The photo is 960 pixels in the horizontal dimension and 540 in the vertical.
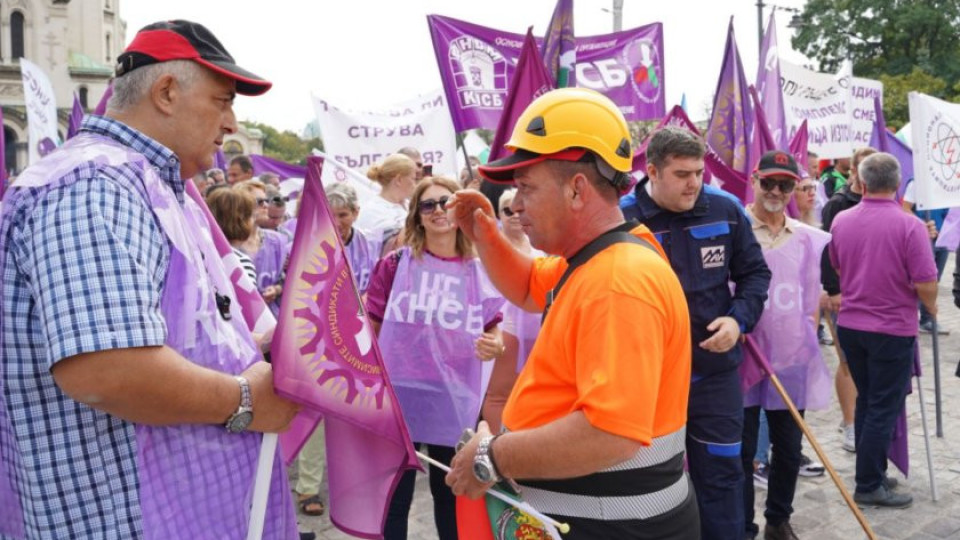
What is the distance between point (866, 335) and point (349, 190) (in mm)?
3651

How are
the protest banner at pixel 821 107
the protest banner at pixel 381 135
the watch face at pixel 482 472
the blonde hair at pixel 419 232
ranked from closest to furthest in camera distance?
1. the watch face at pixel 482 472
2. the blonde hair at pixel 419 232
3. the protest banner at pixel 381 135
4. the protest banner at pixel 821 107

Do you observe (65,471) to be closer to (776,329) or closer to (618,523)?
(618,523)

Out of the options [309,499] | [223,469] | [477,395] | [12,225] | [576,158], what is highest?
[576,158]

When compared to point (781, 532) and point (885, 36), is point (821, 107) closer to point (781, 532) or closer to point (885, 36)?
point (781, 532)

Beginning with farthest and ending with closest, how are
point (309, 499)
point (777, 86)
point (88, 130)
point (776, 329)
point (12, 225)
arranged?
point (777, 86) → point (309, 499) → point (776, 329) → point (88, 130) → point (12, 225)

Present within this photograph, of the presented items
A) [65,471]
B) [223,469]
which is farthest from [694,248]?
[65,471]

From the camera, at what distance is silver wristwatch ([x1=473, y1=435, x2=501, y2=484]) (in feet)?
6.91

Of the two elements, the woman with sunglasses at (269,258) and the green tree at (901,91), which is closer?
the woman with sunglasses at (269,258)

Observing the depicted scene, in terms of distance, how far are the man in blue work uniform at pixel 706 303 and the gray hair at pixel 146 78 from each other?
2.51 metres

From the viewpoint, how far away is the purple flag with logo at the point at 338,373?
2025 millimetres

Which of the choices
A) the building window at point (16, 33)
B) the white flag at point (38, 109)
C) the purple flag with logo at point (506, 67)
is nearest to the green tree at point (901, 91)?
the purple flag with logo at point (506, 67)

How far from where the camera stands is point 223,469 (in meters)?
1.99

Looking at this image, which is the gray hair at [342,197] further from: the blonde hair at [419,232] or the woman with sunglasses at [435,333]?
the woman with sunglasses at [435,333]

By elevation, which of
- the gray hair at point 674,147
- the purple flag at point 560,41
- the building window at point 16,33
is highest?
the building window at point 16,33
